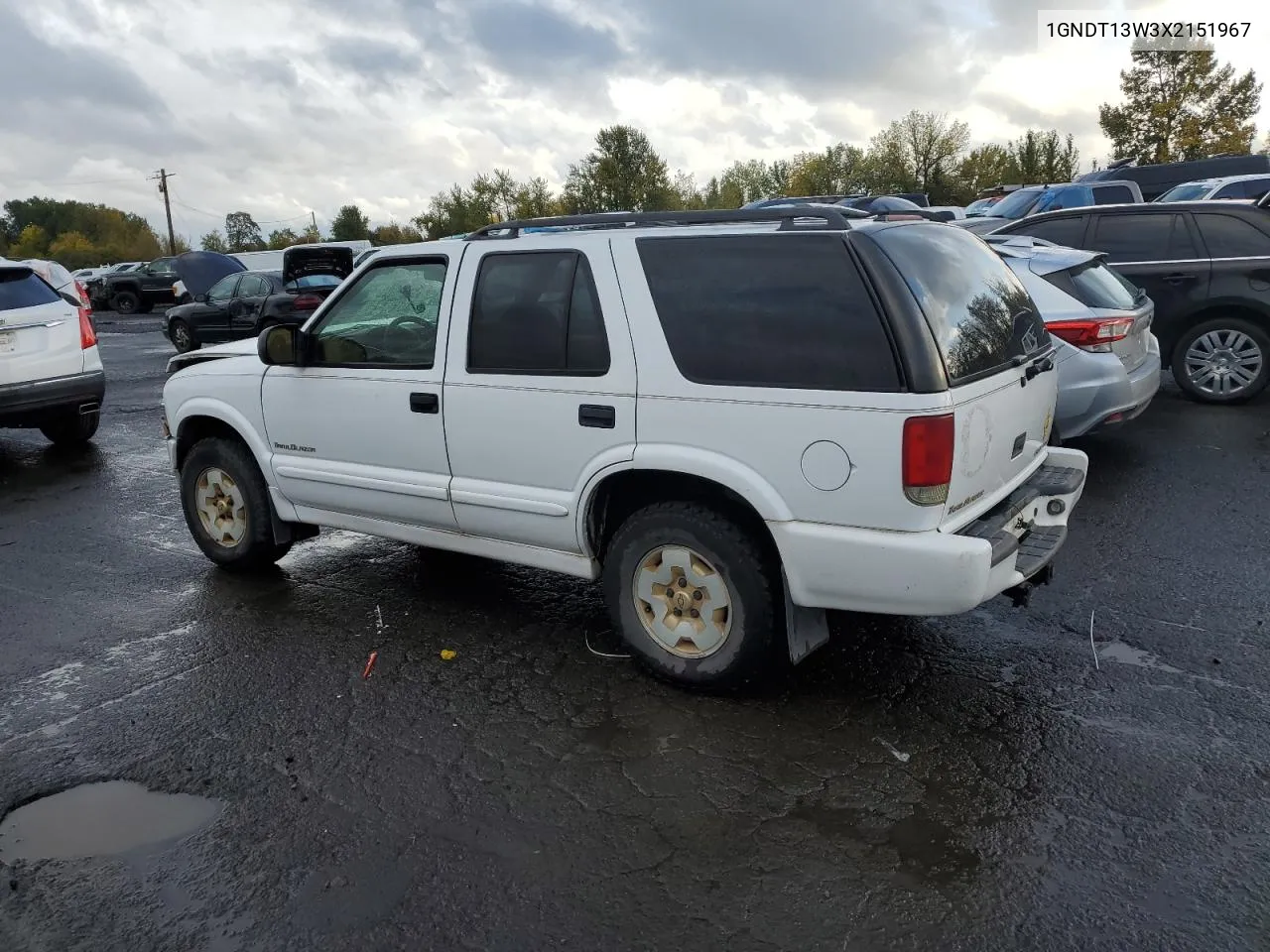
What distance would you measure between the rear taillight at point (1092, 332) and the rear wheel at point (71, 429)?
A: 8.83 m

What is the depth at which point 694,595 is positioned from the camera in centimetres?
395

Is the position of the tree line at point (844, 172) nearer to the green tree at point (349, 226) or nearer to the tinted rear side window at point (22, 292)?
the green tree at point (349, 226)

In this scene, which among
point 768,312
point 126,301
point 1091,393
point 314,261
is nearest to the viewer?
point 768,312

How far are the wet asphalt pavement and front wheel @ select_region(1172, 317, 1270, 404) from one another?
376cm

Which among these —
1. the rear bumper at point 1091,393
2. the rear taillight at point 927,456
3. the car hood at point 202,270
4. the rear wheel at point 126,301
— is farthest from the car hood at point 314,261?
the rear wheel at point 126,301

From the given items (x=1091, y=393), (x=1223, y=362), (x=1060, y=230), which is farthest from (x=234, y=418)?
(x=1223, y=362)

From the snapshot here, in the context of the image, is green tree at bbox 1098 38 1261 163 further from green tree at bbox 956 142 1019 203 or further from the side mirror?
the side mirror

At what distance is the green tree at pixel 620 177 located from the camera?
57594 mm

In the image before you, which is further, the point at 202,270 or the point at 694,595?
the point at 202,270

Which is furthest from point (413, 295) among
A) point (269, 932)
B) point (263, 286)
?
point (263, 286)

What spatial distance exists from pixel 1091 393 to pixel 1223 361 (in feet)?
10.4

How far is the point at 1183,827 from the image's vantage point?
3.05 metres

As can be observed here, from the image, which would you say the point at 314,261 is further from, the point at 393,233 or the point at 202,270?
the point at 393,233

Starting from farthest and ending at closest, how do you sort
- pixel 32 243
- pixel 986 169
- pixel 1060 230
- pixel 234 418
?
pixel 32 243, pixel 986 169, pixel 1060 230, pixel 234 418
